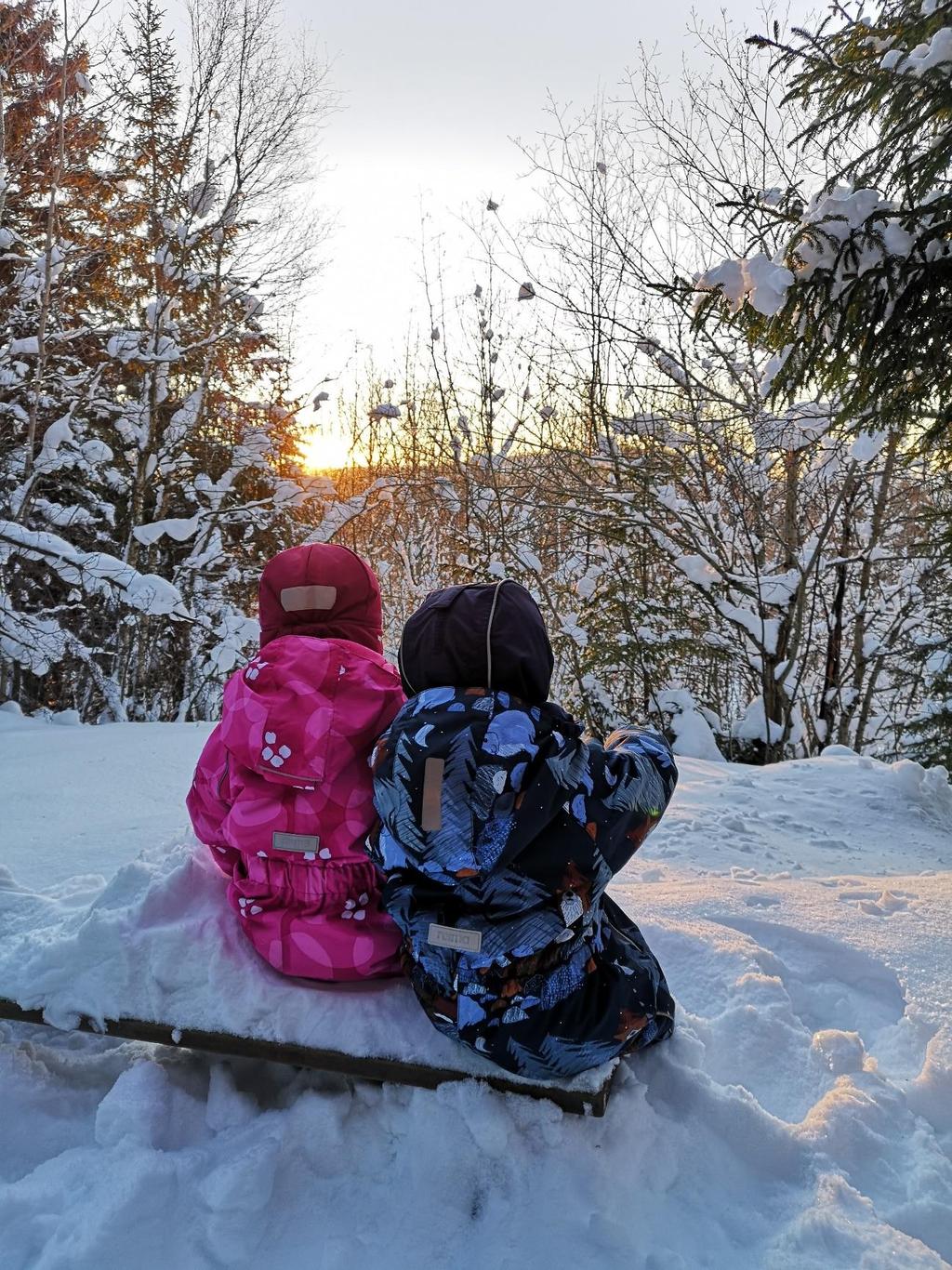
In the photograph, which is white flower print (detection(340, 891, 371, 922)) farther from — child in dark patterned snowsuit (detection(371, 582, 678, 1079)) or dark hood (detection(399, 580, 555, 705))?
dark hood (detection(399, 580, 555, 705))

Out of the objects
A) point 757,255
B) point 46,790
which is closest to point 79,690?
point 46,790

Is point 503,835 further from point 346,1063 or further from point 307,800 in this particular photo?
point 346,1063

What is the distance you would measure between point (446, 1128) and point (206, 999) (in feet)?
1.86

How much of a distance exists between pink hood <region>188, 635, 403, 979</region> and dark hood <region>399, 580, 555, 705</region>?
222mm

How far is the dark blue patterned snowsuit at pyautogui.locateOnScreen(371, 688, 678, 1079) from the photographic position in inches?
62.6

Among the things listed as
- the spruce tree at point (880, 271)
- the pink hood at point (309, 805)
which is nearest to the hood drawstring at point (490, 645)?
the pink hood at point (309, 805)

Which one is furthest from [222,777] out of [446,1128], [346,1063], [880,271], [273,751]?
[880,271]

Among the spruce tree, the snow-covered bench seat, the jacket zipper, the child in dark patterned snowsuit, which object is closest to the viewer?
the child in dark patterned snowsuit

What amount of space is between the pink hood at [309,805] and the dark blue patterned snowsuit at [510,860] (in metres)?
0.14

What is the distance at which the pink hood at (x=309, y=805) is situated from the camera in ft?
5.93

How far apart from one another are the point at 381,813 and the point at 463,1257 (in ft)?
2.52

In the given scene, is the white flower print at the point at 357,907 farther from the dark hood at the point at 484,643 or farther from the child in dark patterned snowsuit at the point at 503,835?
the dark hood at the point at 484,643

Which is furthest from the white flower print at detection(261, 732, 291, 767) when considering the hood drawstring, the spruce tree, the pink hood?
the spruce tree

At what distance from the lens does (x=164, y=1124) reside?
1726 millimetres
